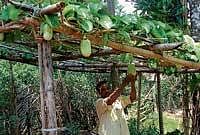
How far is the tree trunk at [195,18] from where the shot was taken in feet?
16.3

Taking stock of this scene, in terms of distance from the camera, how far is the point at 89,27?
2.50 metres

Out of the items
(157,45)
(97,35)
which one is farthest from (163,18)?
(97,35)

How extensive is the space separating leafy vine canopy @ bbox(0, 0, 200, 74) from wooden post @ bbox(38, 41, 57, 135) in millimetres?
113

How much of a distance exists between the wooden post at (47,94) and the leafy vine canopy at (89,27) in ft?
0.37

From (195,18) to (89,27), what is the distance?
278 cm

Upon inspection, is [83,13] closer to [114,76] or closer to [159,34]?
[159,34]

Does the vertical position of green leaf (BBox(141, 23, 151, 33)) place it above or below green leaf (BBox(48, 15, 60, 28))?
below

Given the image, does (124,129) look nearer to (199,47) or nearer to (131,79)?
(131,79)

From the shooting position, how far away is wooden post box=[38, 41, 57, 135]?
9.05 feet

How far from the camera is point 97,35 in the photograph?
9.51 ft

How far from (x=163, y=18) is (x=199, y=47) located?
5.03 feet

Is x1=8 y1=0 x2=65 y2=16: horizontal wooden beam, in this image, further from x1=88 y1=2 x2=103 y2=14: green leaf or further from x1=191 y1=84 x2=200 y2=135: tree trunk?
x1=191 y1=84 x2=200 y2=135: tree trunk

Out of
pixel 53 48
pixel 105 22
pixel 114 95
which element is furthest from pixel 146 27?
pixel 53 48

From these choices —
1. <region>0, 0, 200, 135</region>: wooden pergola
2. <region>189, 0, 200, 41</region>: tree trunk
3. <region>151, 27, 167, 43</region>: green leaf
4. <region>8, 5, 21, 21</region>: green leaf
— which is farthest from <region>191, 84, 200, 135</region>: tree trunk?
<region>8, 5, 21, 21</region>: green leaf
